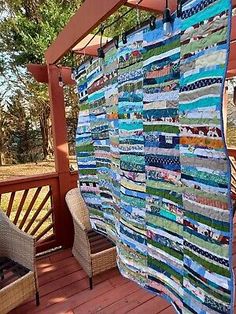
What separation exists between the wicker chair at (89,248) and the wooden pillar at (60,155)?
0.31m

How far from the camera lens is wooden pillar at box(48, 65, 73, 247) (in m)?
2.84

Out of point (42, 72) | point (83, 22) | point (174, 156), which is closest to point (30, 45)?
point (42, 72)

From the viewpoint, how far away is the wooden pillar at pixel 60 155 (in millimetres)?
2836

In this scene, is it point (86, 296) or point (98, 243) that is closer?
point (86, 296)

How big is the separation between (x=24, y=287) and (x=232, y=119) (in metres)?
7.48

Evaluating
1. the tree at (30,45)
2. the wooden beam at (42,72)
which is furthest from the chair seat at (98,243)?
the tree at (30,45)

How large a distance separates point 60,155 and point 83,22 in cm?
146

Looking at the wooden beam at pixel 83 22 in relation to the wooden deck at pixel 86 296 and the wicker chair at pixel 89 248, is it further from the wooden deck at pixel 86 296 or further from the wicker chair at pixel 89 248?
the wooden deck at pixel 86 296

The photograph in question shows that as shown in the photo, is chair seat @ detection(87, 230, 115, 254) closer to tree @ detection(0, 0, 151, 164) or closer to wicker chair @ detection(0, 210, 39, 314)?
wicker chair @ detection(0, 210, 39, 314)

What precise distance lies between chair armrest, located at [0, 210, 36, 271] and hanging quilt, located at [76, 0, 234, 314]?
2.54 feet

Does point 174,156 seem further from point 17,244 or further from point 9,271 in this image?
point 9,271

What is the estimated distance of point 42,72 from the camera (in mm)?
2861

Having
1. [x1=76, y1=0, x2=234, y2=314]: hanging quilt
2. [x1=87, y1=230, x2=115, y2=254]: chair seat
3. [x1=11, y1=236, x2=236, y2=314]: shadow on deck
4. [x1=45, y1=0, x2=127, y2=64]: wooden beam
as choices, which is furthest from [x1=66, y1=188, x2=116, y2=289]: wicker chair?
[x1=45, y1=0, x2=127, y2=64]: wooden beam

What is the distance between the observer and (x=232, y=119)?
25.6ft
